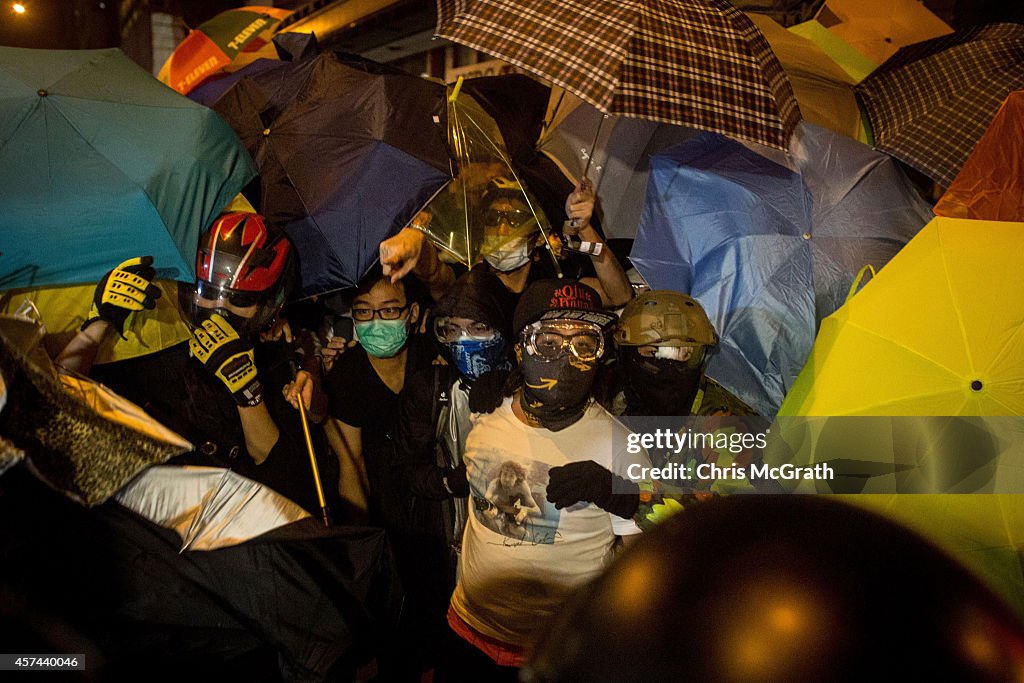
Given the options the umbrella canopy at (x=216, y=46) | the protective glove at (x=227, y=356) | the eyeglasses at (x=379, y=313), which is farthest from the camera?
the umbrella canopy at (x=216, y=46)

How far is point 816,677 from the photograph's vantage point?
41.2 inches

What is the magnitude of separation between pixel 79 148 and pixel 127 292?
0.73 meters

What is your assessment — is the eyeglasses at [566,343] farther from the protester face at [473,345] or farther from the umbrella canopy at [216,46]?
the umbrella canopy at [216,46]

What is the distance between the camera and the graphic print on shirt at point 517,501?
9.95ft

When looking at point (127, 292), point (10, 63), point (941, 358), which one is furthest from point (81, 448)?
point (941, 358)

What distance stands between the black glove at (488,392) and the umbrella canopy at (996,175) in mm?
2175

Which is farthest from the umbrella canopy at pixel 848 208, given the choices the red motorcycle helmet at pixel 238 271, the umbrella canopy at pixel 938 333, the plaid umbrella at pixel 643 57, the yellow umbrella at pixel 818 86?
the red motorcycle helmet at pixel 238 271

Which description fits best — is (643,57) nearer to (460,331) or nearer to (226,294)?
(460,331)

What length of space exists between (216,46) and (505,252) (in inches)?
157

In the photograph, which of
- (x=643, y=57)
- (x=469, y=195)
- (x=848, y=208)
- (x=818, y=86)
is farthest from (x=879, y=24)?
(x=469, y=195)

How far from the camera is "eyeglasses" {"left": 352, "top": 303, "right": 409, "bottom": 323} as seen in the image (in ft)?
13.5

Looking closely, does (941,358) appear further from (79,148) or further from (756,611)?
(79,148)

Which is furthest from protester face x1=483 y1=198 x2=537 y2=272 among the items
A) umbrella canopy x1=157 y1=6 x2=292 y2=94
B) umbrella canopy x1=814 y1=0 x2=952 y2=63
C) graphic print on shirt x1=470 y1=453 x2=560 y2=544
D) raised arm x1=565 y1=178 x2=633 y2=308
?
umbrella canopy x1=157 y1=6 x2=292 y2=94

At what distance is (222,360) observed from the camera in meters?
3.62
